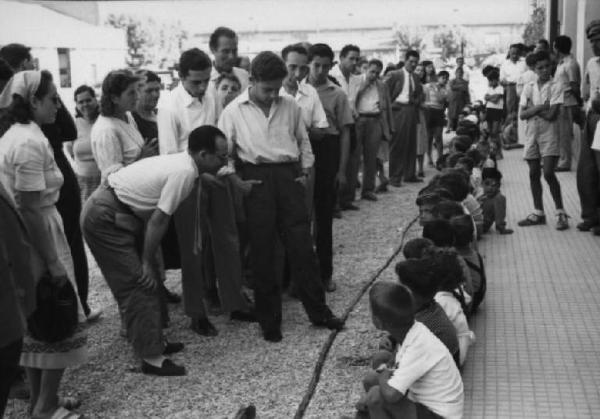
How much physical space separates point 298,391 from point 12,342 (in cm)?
207

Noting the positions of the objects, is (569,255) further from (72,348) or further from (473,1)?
(473,1)

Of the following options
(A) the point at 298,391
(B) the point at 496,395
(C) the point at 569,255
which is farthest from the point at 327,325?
(C) the point at 569,255

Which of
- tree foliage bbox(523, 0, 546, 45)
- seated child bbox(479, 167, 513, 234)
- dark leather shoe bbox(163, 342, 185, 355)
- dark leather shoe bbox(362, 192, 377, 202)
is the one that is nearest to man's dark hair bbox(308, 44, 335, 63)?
seated child bbox(479, 167, 513, 234)

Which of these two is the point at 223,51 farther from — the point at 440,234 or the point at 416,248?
the point at 416,248

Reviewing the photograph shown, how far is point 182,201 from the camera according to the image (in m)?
5.34

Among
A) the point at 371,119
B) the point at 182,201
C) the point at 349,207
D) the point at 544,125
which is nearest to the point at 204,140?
the point at 182,201

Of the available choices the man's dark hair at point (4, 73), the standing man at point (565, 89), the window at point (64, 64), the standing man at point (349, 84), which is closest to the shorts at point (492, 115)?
the standing man at point (565, 89)

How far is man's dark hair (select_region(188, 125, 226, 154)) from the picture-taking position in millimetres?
5043

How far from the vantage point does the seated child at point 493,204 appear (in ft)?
28.6

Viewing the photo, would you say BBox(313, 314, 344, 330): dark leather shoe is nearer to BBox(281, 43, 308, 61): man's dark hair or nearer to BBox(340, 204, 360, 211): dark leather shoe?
BBox(281, 43, 308, 61): man's dark hair

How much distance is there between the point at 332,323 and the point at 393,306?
2077mm

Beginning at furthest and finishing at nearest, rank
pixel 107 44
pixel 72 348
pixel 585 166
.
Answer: pixel 107 44 < pixel 585 166 < pixel 72 348

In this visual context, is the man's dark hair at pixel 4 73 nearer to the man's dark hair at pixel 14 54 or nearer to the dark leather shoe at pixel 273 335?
the man's dark hair at pixel 14 54

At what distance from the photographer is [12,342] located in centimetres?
309
